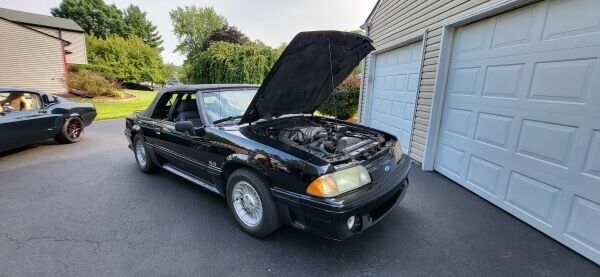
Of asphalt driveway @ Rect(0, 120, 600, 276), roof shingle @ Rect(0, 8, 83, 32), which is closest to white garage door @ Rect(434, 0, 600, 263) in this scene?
asphalt driveway @ Rect(0, 120, 600, 276)

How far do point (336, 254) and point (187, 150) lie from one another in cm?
208

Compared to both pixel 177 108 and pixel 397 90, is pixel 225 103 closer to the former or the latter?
pixel 177 108

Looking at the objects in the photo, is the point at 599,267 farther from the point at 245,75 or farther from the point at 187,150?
the point at 245,75

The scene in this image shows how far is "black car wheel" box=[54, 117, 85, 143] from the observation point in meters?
5.93

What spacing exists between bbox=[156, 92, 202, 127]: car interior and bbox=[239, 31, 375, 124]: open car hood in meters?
1.29

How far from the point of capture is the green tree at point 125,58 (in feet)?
80.8

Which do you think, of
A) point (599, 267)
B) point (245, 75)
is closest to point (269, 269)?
point (599, 267)

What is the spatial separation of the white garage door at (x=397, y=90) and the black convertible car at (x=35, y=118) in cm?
739

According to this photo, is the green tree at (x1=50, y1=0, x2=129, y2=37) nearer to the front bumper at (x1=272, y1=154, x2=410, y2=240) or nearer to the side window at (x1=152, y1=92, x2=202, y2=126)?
the side window at (x1=152, y1=92, x2=202, y2=126)

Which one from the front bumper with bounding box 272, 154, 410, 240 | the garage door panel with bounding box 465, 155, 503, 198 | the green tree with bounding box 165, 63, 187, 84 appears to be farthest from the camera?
the green tree with bounding box 165, 63, 187, 84

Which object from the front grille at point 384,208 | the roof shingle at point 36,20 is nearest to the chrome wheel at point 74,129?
the front grille at point 384,208

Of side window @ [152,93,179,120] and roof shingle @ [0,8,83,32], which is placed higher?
roof shingle @ [0,8,83,32]

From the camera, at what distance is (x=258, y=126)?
2859 millimetres

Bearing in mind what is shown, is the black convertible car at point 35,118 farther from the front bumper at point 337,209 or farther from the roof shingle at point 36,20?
the roof shingle at point 36,20
